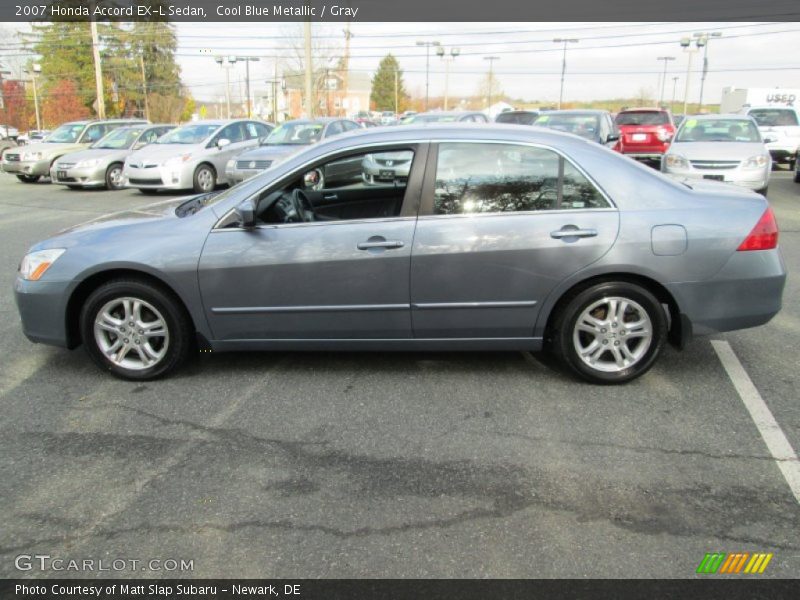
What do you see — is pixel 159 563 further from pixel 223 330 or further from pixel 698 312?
pixel 698 312

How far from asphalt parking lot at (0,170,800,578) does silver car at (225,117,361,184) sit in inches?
360

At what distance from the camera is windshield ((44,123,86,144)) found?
62.2 feet

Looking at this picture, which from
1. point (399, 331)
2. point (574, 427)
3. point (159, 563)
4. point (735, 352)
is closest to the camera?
point (159, 563)

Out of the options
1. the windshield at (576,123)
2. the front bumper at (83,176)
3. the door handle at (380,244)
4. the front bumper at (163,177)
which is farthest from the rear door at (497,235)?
the front bumper at (83,176)

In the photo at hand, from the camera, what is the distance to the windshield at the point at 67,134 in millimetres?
18953

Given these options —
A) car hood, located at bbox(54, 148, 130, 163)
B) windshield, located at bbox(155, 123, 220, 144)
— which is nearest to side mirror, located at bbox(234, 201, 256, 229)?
windshield, located at bbox(155, 123, 220, 144)

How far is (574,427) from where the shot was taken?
354 centimetres

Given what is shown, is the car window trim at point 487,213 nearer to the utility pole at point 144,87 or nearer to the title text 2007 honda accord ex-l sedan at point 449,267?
the title text 2007 honda accord ex-l sedan at point 449,267

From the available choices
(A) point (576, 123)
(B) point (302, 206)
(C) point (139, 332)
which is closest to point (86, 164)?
(A) point (576, 123)

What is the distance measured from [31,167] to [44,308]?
16.4 meters

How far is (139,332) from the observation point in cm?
415

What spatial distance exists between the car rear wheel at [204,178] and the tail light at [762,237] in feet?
41.7

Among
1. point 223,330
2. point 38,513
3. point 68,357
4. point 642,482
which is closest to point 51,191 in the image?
point 68,357

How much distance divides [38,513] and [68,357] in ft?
7.00
